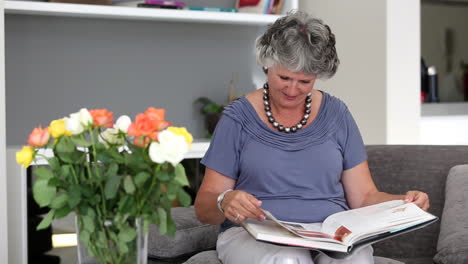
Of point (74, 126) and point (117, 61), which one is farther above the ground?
point (117, 61)

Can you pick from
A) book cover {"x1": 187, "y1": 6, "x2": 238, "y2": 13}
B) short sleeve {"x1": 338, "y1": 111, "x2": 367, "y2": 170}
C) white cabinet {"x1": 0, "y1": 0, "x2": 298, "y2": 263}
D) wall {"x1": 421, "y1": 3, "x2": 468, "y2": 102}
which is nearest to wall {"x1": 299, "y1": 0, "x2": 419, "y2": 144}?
white cabinet {"x1": 0, "y1": 0, "x2": 298, "y2": 263}

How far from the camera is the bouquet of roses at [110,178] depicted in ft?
4.73

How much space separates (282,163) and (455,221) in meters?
0.59

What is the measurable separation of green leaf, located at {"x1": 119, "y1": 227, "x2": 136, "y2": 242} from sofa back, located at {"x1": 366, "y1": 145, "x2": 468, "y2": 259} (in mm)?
1369

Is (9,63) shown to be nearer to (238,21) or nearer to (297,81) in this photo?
(238,21)

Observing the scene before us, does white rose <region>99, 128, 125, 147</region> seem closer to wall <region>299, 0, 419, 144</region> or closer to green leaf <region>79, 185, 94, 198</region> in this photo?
green leaf <region>79, 185, 94, 198</region>

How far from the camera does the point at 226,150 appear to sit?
2.29 meters

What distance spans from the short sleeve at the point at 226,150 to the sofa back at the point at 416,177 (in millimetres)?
610

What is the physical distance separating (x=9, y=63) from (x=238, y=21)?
1.17 metres

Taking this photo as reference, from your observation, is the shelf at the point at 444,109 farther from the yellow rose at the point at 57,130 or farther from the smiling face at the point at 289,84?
the yellow rose at the point at 57,130

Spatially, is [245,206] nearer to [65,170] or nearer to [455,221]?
[65,170]

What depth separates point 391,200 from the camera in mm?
2238

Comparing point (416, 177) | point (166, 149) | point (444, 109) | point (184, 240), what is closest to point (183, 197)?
point (166, 149)

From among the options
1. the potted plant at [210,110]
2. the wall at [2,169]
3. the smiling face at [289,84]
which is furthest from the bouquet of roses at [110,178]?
the potted plant at [210,110]
